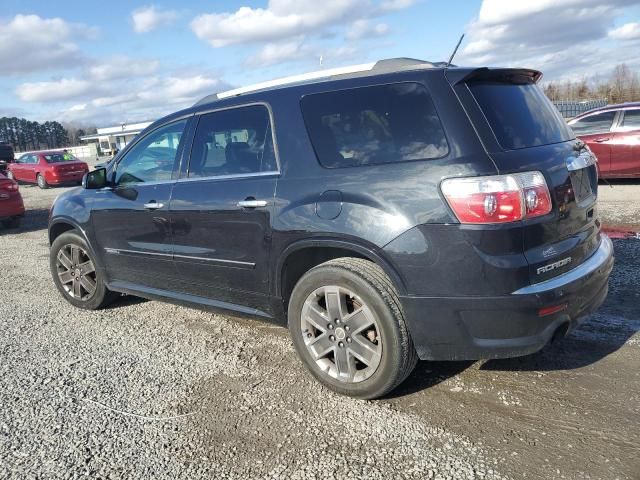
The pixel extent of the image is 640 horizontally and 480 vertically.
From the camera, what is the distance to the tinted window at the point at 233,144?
357 centimetres

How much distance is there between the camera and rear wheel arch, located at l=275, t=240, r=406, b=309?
2.93m

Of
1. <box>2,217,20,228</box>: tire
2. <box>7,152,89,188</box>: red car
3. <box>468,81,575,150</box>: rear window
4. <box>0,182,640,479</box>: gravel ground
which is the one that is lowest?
<box>0,182,640,479</box>: gravel ground

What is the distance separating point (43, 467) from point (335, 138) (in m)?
2.39

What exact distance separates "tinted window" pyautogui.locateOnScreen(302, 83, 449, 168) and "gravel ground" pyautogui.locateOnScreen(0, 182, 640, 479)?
4.78 feet

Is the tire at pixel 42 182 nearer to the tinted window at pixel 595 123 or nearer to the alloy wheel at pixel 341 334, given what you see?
the tinted window at pixel 595 123

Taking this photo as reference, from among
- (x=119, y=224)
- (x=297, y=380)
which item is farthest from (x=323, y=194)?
(x=119, y=224)

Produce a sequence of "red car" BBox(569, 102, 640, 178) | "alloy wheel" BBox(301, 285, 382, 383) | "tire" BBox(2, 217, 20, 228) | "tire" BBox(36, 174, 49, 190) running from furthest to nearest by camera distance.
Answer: "tire" BBox(36, 174, 49, 190) < "tire" BBox(2, 217, 20, 228) < "red car" BBox(569, 102, 640, 178) < "alloy wheel" BBox(301, 285, 382, 383)

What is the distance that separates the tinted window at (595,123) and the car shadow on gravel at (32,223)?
37.1 feet

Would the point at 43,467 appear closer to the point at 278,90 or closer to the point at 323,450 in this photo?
the point at 323,450

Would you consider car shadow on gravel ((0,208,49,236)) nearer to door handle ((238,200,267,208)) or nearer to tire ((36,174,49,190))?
tire ((36,174,49,190))

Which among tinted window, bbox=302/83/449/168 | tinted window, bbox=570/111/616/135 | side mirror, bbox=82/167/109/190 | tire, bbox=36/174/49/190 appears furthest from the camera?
tire, bbox=36/174/49/190

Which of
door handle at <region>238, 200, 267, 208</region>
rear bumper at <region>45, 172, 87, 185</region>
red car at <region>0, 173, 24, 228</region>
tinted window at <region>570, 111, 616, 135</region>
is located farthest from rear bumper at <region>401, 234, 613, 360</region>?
rear bumper at <region>45, 172, 87, 185</region>

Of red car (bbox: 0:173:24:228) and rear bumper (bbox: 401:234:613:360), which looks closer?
rear bumper (bbox: 401:234:613:360)

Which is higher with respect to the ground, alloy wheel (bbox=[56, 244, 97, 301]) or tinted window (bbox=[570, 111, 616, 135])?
tinted window (bbox=[570, 111, 616, 135])
